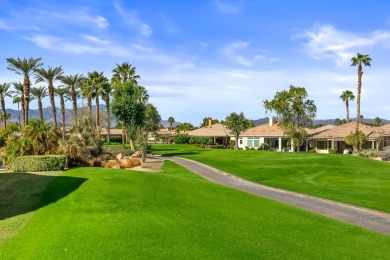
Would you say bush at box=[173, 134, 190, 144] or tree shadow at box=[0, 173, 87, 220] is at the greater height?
bush at box=[173, 134, 190, 144]

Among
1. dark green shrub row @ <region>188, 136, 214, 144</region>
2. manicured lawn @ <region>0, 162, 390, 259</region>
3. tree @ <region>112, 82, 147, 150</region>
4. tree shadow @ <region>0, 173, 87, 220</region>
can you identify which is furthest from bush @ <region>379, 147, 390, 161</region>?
tree shadow @ <region>0, 173, 87, 220</region>

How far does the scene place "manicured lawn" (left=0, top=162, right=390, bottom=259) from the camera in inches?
382

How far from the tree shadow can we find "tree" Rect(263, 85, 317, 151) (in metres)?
64.0

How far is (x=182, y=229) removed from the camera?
11.7 meters

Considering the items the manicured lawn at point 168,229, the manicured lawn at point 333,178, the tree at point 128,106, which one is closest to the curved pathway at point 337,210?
the manicured lawn at point 333,178

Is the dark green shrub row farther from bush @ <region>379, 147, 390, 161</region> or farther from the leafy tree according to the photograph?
bush @ <region>379, 147, 390, 161</region>

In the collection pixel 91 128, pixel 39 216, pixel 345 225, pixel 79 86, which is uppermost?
pixel 79 86

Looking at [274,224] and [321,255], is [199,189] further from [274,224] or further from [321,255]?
[321,255]

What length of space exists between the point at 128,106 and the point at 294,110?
3801 cm

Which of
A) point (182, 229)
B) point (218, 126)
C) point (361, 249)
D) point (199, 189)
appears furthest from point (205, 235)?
point (218, 126)

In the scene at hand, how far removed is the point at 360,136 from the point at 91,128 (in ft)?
165

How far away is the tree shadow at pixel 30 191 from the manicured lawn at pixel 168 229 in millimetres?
110

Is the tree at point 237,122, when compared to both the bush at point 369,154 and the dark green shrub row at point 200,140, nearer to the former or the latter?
the dark green shrub row at point 200,140

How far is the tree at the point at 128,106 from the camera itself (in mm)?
57875
